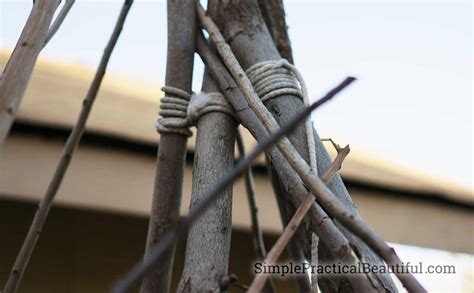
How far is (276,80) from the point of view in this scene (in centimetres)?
79

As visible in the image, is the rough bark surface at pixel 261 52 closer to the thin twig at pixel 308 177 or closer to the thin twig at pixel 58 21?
the thin twig at pixel 308 177

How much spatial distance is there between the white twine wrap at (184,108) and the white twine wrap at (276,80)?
0.04m

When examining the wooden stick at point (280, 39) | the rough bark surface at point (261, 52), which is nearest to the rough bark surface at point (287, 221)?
the wooden stick at point (280, 39)

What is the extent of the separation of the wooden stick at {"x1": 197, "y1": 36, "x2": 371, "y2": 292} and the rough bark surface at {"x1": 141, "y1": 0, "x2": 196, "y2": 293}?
0.08ft

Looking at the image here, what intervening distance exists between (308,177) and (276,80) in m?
0.20

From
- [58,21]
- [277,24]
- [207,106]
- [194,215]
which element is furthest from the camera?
[277,24]

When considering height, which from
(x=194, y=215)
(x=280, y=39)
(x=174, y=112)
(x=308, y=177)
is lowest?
(x=194, y=215)

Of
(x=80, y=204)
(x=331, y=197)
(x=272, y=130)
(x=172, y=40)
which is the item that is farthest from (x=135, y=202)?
(x=331, y=197)

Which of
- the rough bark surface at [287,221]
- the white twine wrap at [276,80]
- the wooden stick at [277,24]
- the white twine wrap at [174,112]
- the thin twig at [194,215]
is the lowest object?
the thin twig at [194,215]

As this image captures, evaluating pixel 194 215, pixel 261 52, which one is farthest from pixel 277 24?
pixel 194 215

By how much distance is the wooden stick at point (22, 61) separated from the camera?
57 cm

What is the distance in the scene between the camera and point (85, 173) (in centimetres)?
148

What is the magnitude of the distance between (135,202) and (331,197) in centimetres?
102

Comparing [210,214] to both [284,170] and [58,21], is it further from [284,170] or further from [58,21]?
[58,21]
